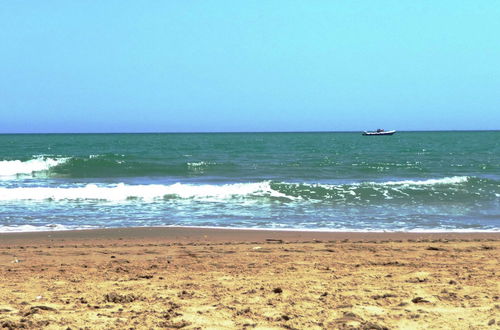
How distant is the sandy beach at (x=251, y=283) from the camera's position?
441cm

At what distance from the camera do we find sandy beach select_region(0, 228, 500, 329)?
4.41 meters

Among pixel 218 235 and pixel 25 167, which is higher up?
pixel 218 235

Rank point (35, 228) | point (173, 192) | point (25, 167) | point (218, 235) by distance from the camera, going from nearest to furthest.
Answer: point (218, 235) → point (35, 228) → point (173, 192) → point (25, 167)

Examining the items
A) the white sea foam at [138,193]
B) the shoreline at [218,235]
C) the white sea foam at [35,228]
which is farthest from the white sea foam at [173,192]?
the shoreline at [218,235]

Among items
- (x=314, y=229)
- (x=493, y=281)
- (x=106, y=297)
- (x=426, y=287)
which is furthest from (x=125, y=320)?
(x=314, y=229)

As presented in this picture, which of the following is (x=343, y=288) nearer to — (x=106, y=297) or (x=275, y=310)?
(x=275, y=310)

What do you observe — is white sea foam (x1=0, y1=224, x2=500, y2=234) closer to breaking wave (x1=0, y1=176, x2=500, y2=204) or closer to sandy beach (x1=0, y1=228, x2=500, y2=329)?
sandy beach (x1=0, y1=228, x2=500, y2=329)

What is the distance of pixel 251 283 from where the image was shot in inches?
224

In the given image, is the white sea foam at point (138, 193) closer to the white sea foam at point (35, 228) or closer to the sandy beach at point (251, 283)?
the white sea foam at point (35, 228)

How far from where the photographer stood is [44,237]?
9750mm

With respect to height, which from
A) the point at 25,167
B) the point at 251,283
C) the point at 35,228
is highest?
the point at 251,283

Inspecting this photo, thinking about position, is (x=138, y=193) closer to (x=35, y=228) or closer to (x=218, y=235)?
(x=35, y=228)

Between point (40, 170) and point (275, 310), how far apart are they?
2722cm

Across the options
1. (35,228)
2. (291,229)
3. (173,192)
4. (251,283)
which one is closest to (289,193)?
(173,192)
